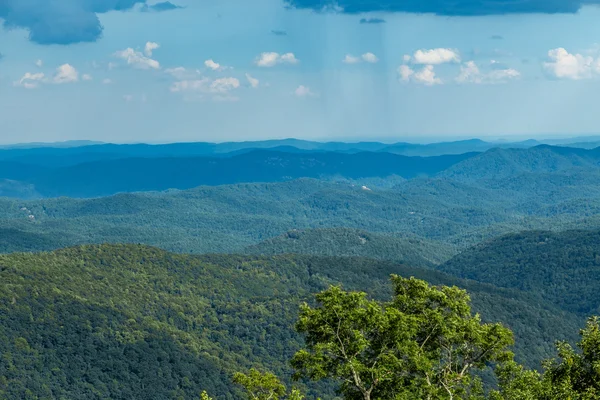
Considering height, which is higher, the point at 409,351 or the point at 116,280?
the point at 409,351

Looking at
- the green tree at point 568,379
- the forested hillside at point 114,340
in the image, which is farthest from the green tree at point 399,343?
the forested hillside at point 114,340

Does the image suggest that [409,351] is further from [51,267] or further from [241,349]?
[51,267]

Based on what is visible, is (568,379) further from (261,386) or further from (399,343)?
(261,386)

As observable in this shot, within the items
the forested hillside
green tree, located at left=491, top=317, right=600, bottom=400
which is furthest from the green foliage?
the forested hillside

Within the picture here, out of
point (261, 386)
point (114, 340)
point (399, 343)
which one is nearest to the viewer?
point (399, 343)

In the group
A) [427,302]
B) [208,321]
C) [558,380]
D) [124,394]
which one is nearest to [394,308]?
[427,302]

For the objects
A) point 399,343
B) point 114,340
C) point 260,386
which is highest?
point 399,343

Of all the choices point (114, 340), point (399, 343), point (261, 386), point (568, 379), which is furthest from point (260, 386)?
point (114, 340)

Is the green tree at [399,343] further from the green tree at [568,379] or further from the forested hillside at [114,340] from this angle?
the forested hillside at [114,340]
